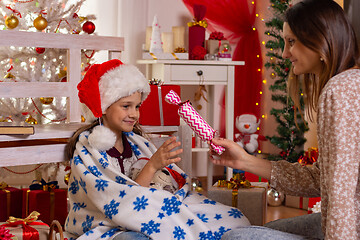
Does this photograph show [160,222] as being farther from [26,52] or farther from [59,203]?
[26,52]

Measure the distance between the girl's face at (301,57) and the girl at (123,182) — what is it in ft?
1.43

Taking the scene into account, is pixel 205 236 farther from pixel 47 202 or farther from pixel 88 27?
pixel 88 27

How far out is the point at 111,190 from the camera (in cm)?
168

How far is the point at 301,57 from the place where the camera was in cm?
147

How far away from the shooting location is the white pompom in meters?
1.79

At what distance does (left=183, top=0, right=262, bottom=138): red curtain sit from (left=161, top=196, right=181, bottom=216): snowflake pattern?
2.55 meters

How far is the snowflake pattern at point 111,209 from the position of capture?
5.40 ft

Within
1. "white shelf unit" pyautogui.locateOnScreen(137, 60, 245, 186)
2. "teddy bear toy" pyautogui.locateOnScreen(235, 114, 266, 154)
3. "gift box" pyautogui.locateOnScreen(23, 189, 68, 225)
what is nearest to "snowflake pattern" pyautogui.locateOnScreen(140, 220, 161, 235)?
"gift box" pyautogui.locateOnScreen(23, 189, 68, 225)

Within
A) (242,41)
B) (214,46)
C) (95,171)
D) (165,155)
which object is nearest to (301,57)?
(165,155)

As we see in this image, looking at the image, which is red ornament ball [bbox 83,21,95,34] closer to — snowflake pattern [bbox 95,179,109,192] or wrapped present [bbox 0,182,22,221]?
wrapped present [bbox 0,182,22,221]

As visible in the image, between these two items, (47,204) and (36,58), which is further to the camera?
(36,58)

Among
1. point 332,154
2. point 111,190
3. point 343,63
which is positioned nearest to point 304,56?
point 343,63

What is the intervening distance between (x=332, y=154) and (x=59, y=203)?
1725 millimetres

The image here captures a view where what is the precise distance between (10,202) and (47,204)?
18 centimetres
